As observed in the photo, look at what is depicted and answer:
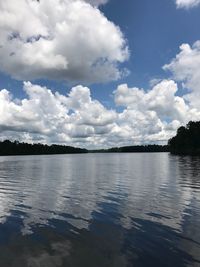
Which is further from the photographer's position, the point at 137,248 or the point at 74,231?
the point at 74,231

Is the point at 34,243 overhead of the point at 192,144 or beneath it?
beneath

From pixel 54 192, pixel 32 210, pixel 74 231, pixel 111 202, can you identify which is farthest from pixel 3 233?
pixel 54 192

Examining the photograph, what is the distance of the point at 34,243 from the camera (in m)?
15.5

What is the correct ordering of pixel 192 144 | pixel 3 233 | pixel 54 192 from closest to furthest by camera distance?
pixel 3 233, pixel 54 192, pixel 192 144

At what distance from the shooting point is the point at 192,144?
641 feet

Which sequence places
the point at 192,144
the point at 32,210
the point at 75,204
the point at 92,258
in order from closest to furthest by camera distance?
1. the point at 92,258
2. the point at 32,210
3. the point at 75,204
4. the point at 192,144

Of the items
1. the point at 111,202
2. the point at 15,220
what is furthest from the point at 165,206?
the point at 15,220

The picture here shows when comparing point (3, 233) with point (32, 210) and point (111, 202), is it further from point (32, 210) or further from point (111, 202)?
point (111, 202)

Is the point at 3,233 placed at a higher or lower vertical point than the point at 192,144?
lower

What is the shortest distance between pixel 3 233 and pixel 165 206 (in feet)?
43.5

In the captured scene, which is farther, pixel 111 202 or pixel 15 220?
pixel 111 202

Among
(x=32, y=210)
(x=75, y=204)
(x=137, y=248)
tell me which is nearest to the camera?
(x=137, y=248)

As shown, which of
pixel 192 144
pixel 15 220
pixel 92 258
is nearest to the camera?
pixel 92 258

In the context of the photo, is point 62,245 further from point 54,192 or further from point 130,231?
point 54,192
